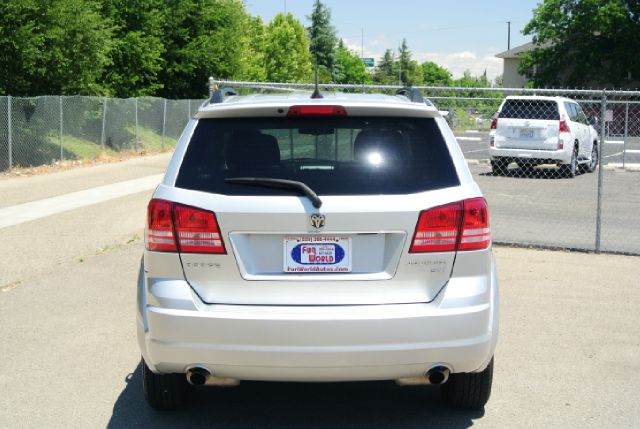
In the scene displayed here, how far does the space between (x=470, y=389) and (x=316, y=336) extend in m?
1.18

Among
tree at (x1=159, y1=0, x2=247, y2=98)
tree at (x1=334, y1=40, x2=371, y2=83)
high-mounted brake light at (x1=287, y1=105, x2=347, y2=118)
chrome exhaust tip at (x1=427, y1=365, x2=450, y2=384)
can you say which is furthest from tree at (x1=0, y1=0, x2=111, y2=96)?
A: tree at (x1=334, y1=40, x2=371, y2=83)

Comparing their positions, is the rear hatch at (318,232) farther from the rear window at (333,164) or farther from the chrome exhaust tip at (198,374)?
the chrome exhaust tip at (198,374)

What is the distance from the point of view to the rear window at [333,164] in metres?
3.88

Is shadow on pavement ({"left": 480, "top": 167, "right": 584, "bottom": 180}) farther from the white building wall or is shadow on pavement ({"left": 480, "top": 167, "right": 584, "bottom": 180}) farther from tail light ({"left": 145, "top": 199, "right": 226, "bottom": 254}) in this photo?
the white building wall

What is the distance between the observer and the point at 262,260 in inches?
151

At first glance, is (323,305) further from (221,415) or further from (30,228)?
(30,228)

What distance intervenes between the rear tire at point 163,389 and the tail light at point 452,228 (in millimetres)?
1543

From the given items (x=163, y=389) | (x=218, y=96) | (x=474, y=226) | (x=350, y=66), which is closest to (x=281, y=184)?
(x=218, y=96)

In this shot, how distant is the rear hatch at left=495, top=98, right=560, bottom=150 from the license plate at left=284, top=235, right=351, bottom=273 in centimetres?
1555

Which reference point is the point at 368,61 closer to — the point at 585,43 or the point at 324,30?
the point at 324,30

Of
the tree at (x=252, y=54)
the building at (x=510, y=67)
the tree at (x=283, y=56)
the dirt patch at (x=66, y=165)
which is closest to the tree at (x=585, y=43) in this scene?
the tree at (x=252, y=54)

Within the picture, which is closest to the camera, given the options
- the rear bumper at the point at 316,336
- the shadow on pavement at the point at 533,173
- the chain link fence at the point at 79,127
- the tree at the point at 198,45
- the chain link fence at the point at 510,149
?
the rear bumper at the point at 316,336

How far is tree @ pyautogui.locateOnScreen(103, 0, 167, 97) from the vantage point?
31125 mm

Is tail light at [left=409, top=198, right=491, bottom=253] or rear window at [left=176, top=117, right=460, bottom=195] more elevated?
rear window at [left=176, top=117, right=460, bottom=195]
